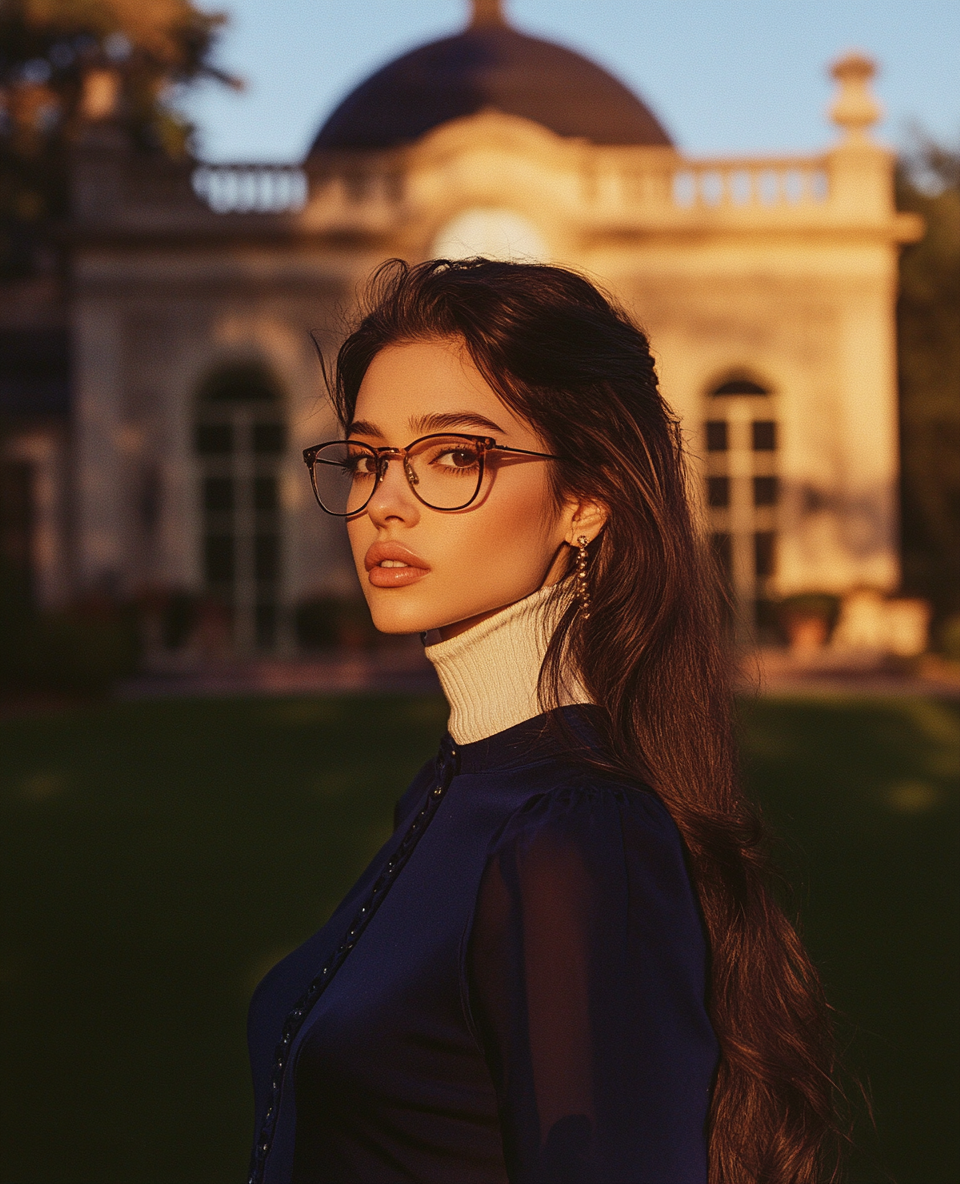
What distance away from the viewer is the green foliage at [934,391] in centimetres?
2109

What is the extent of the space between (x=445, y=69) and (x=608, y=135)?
9.70 ft

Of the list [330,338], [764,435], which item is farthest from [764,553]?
[330,338]

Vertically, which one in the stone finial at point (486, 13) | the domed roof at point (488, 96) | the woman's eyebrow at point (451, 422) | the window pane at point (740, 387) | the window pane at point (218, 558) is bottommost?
the woman's eyebrow at point (451, 422)

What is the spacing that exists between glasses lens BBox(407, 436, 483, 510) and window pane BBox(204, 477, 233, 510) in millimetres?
16550

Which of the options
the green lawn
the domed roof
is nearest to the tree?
the domed roof

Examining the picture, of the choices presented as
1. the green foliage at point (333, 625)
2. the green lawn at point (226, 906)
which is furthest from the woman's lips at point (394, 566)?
Answer: the green foliage at point (333, 625)

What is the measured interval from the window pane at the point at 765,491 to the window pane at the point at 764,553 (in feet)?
1.40

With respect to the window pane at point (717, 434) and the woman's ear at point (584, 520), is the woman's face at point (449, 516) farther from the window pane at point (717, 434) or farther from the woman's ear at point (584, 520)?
the window pane at point (717, 434)

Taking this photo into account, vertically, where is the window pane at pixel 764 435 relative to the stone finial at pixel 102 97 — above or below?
below

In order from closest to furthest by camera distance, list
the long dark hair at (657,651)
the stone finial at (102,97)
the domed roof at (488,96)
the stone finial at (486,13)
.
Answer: the long dark hair at (657,651), the stone finial at (102,97), the domed roof at (488,96), the stone finial at (486,13)

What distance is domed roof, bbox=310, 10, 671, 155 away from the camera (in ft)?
65.3

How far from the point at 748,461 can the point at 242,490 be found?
7197 mm

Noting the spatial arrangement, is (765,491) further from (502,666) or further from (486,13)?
(502,666)

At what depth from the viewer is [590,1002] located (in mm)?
1080
